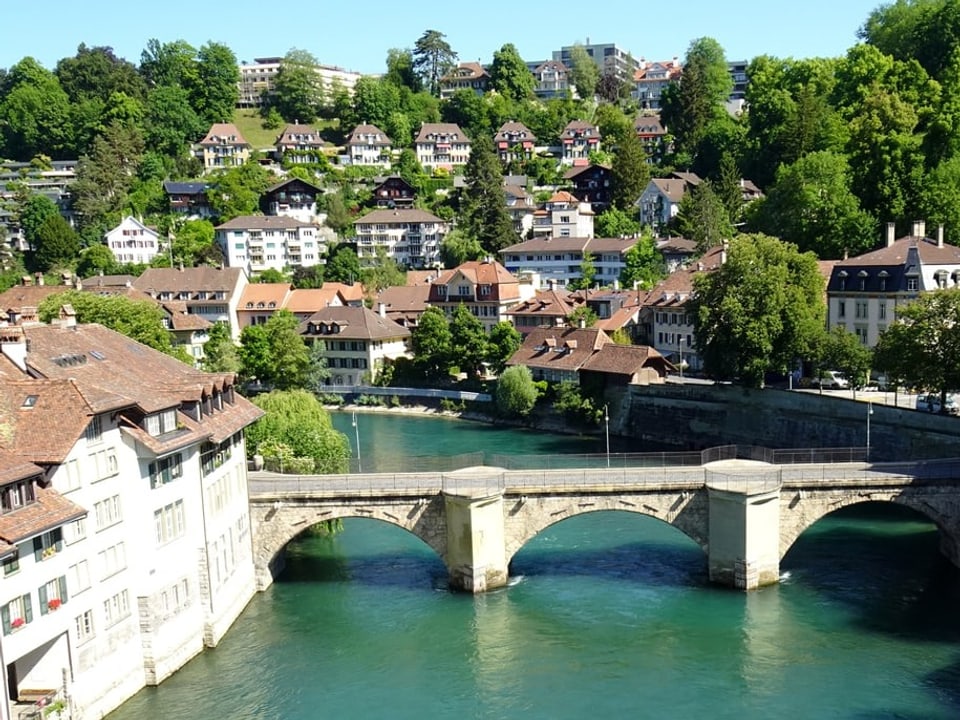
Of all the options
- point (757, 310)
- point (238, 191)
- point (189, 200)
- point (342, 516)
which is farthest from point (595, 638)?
point (189, 200)

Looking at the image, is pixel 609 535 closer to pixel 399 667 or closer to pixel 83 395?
pixel 399 667

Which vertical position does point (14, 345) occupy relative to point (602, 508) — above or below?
above

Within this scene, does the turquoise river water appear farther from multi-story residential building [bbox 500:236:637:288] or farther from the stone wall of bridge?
multi-story residential building [bbox 500:236:637:288]

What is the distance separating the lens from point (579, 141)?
135000 mm

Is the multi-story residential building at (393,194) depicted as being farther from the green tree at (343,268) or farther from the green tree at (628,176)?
the green tree at (628,176)

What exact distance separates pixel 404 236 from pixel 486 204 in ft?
38.4

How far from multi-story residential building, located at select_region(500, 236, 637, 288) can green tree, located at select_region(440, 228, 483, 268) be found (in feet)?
13.3

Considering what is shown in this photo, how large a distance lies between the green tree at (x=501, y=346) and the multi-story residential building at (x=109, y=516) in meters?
43.4

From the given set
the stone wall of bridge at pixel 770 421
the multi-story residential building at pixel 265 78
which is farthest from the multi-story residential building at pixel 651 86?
the stone wall of bridge at pixel 770 421

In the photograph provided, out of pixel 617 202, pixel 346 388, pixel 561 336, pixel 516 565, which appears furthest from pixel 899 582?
pixel 617 202

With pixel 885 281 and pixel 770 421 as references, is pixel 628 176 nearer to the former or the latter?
pixel 885 281

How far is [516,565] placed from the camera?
135ft

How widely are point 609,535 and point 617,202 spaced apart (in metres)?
75.7

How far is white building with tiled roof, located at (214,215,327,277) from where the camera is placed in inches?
4355
